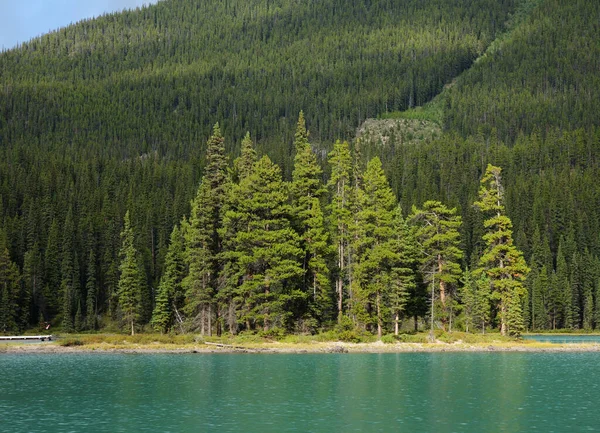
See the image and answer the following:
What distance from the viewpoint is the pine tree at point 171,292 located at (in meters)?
102

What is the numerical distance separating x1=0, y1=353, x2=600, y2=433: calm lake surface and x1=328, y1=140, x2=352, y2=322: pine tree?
64.4 feet

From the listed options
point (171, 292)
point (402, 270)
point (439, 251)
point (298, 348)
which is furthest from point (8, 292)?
point (439, 251)

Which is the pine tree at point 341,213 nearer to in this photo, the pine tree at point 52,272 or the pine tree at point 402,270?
the pine tree at point 402,270

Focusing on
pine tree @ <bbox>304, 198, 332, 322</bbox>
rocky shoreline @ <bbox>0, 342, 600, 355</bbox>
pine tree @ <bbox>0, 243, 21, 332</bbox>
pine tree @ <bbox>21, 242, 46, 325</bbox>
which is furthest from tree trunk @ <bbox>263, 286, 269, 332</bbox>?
pine tree @ <bbox>21, 242, 46, 325</bbox>

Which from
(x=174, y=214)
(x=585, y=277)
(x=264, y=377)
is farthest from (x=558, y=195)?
(x=264, y=377)

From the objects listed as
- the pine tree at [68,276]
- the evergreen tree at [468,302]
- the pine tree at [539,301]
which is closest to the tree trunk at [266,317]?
the evergreen tree at [468,302]

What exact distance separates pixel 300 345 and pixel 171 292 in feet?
109

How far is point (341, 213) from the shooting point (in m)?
83.2

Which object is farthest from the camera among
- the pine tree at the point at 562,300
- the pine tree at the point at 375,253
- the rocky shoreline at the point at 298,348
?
the pine tree at the point at 562,300

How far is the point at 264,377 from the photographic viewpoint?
5234cm

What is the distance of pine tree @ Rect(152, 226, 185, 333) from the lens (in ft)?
334

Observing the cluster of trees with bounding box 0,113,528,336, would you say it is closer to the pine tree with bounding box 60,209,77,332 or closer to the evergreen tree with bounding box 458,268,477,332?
the evergreen tree with bounding box 458,268,477,332

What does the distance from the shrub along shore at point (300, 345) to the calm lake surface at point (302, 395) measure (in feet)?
23.2

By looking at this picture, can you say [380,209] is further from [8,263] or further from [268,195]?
[8,263]
